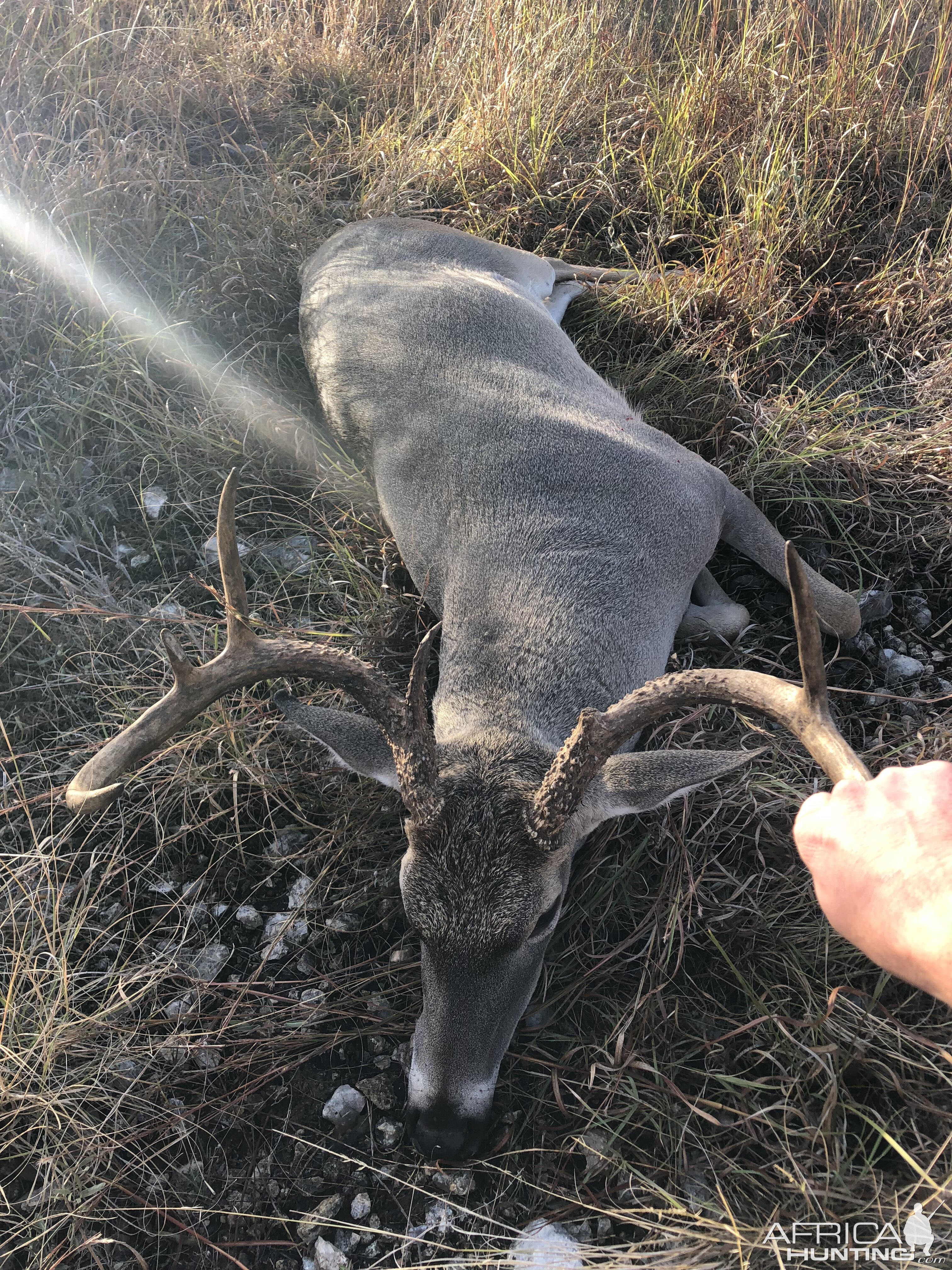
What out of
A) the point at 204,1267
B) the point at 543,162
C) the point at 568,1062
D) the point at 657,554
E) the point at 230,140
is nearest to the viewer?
the point at 204,1267

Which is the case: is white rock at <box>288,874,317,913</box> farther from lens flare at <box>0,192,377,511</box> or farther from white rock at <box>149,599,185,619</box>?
lens flare at <box>0,192,377,511</box>

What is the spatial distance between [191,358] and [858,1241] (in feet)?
15.7

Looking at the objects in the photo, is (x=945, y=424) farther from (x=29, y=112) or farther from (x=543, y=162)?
(x=29, y=112)

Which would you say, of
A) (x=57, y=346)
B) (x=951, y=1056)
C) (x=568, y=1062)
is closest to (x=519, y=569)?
(x=568, y=1062)

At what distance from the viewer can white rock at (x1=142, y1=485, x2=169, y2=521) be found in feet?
14.8

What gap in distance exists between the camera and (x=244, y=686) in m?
2.70

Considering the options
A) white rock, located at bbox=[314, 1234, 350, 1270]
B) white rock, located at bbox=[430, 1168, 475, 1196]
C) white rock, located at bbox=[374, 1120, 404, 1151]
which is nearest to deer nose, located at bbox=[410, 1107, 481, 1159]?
white rock, located at bbox=[430, 1168, 475, 1196]

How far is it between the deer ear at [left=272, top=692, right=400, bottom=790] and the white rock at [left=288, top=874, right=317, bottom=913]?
0.74 metres

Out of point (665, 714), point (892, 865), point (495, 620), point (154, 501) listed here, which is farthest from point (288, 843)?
point (892, 865)

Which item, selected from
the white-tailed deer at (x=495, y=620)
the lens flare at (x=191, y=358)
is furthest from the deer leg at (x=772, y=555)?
the lens flare at (x=191, y=358)

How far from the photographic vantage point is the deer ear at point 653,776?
2.66 meters

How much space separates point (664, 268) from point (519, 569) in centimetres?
265

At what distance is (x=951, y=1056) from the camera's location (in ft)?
8.20

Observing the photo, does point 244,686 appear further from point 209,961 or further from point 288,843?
point 209,961
